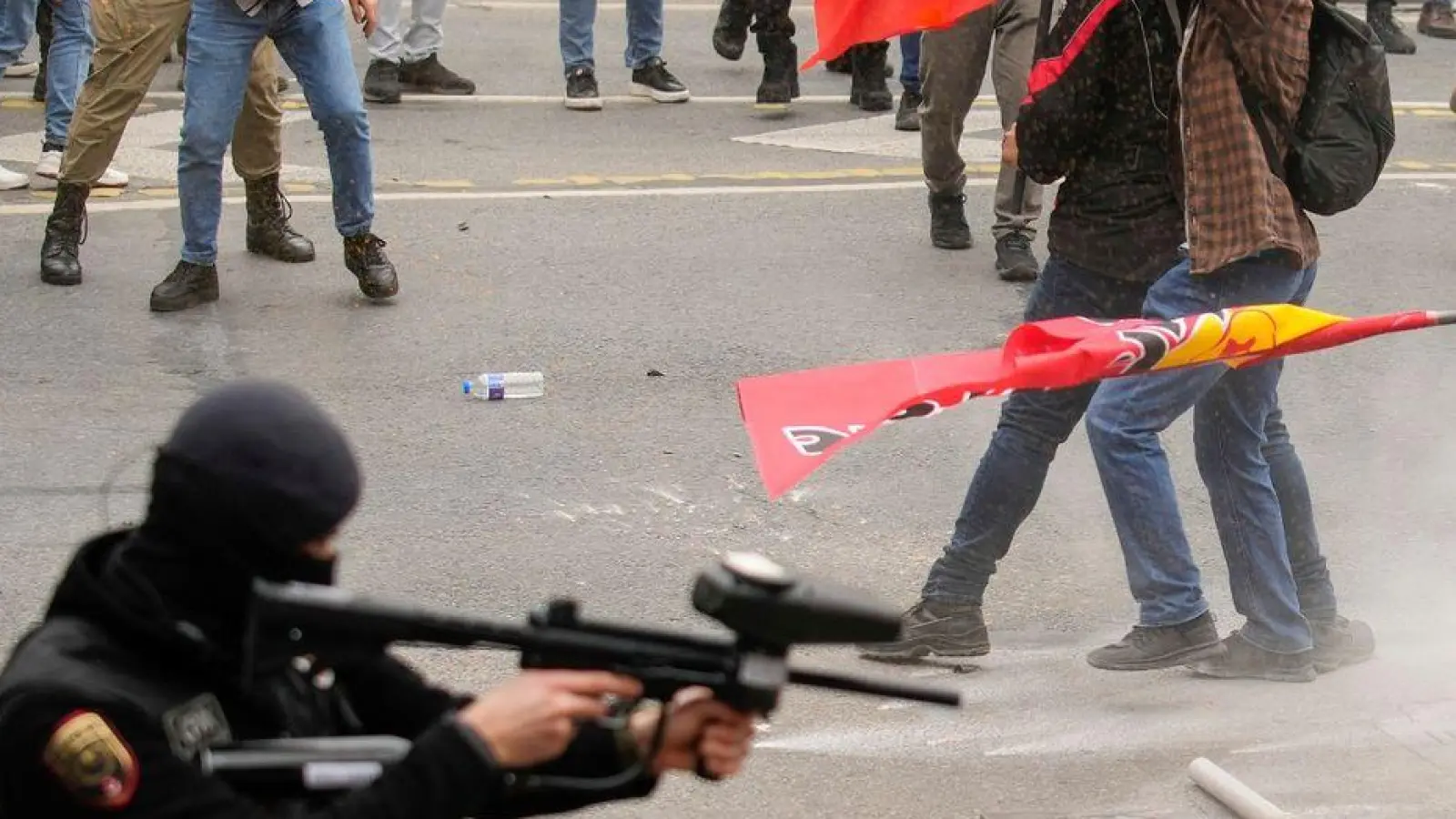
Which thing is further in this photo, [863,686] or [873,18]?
[873,18]

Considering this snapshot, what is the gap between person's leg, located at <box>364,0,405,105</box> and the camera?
1104 cm

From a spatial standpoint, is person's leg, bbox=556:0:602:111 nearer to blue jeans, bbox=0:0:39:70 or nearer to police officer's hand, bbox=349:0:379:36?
blue jeans, bbox=0:0:39:70

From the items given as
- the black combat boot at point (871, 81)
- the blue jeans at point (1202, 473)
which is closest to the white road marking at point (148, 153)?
the black combat boot at point (871, 81)

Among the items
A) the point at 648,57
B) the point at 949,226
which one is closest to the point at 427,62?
the point at 648,57

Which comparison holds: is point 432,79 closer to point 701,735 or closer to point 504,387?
point 504,387

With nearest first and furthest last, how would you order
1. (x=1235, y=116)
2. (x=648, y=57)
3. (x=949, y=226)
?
1. (x=1235, y=116)
2. (x=949, y=226)
3. (x=648, y=57)

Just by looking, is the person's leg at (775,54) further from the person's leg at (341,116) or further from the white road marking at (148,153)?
the person's leg at (341,116)

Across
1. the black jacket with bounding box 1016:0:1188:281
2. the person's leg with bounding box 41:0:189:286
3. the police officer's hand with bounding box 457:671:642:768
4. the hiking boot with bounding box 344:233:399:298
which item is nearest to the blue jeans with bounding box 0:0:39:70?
the person's leg with bounding box 41:0:189:286

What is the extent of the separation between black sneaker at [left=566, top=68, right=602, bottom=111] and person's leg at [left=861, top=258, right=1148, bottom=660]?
6.23 m

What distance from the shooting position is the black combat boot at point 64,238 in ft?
25.5

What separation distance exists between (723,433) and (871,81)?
538 centimetres

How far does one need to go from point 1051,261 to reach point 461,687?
173cm

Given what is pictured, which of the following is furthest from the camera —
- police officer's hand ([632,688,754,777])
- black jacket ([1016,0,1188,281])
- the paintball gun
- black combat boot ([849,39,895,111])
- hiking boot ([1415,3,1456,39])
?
hiking boot ([1415,3,1456,39])

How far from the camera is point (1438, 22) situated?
14172 millimetres
